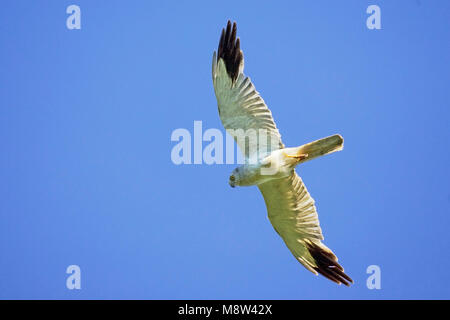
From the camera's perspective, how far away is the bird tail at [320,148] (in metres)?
8.13

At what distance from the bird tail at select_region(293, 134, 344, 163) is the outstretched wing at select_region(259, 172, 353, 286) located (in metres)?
0.60

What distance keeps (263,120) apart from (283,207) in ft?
4.70

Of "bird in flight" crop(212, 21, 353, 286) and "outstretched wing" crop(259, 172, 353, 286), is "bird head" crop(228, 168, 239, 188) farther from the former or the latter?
"outstretched wing" crop(259, 172, 353, 286)

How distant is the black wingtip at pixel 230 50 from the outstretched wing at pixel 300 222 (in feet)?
5.85

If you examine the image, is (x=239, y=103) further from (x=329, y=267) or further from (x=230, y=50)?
(x=329, y=267)

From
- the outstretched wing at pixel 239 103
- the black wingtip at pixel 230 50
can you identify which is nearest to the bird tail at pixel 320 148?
the outstretched wing at pixel 239 103

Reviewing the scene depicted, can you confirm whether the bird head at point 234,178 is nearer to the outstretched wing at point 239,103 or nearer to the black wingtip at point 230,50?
the outstretched wing at point 239,103

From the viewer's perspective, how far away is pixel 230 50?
888 centimetres

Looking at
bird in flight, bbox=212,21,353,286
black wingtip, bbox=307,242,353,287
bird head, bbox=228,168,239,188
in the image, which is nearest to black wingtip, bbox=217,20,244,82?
bird in flight, bbox=212,21,353,286

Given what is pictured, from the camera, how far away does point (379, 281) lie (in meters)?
13.8

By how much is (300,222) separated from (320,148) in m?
1.54

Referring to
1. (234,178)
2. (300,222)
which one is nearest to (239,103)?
(234,178)

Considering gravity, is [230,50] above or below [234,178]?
above
